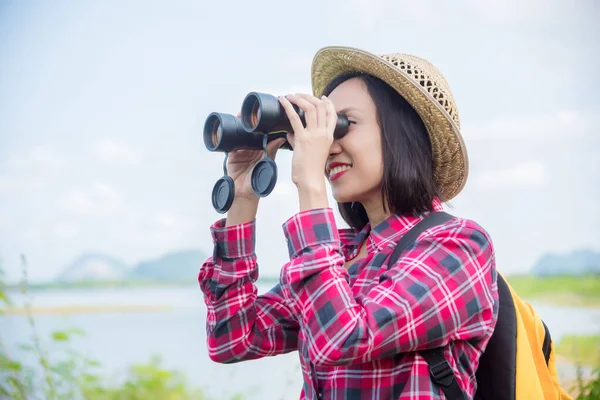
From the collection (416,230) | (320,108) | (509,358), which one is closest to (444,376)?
(509,358)

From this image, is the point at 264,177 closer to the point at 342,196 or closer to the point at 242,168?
→ the point at 342,196

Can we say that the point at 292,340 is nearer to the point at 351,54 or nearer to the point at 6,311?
the point at 351,54

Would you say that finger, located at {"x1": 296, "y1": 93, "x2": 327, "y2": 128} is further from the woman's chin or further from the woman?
the woman's chin

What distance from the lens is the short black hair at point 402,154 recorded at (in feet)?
3.71

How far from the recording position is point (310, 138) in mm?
1057

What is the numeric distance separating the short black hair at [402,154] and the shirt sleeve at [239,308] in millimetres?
328

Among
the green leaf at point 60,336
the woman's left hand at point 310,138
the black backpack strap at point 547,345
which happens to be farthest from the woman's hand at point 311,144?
the green leaf at point 60,336

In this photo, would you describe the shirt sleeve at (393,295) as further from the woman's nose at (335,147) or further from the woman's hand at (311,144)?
the woman's nose at (335,147)

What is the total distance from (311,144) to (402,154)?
0.66 ft

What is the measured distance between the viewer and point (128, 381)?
2.64m

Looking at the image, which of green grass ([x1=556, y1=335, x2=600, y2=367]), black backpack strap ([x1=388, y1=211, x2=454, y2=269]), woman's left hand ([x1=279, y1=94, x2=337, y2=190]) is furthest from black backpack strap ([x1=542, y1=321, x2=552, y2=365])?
green grass ([x1=556, y1=335, x2=600, y2=367])

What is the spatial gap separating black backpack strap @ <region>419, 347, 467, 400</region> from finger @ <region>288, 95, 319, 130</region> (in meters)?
0.45

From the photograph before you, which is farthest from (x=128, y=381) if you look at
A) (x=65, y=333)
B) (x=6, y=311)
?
(x=6, y=311)

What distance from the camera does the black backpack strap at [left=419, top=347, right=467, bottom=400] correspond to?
36.9 inches
